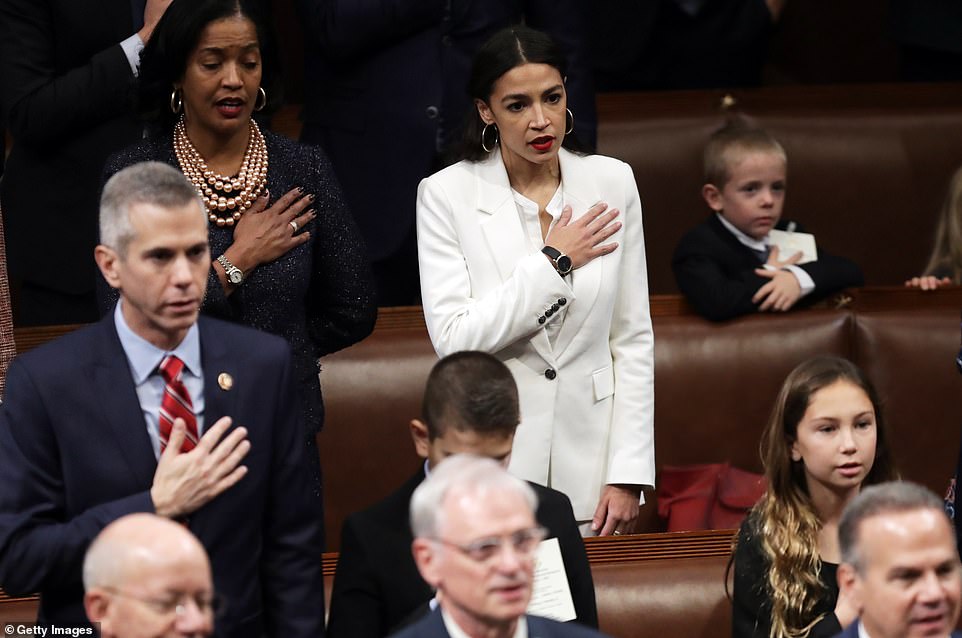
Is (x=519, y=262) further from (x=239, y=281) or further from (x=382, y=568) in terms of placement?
(x=382, y=568)

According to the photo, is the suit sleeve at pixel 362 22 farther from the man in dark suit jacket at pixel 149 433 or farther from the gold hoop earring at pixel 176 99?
the man in dark suit jacket at pixel 149 433

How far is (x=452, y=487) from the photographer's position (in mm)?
2307

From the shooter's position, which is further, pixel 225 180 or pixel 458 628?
pixel 225 180

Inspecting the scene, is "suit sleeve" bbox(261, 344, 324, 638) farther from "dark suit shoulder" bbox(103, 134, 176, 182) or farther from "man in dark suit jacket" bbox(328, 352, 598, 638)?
"dark suit shoulder" bbox(103, 134, 176, 182)

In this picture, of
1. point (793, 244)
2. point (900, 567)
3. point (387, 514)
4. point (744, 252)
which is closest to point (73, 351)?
point (387, 514)

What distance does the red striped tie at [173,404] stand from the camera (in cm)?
252

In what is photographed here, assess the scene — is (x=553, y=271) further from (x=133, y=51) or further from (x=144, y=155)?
(x=133, y=51)

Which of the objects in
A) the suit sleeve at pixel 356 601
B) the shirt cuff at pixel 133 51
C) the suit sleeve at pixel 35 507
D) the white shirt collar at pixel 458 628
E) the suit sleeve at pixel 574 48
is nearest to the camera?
the white shirt collar at pixel 458 628

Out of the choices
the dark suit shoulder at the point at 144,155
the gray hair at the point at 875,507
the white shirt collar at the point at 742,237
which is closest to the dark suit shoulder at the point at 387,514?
the gray hair at the point at 875,507

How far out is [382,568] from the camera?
2.69 metres

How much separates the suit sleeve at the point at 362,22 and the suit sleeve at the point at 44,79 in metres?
0.54

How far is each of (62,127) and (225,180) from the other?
2.16 feet

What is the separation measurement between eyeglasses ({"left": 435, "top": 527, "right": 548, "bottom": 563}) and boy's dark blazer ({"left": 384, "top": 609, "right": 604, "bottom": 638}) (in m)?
0.12

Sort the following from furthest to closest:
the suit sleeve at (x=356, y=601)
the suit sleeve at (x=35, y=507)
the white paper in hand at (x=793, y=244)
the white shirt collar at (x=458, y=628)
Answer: the white paper in hand at (x=793, y=244) < the suit sleeve at (x=356, y=601) < the suit sleeve at (x=35, y=507) < the white shirt collar at (x=458, y=628)
